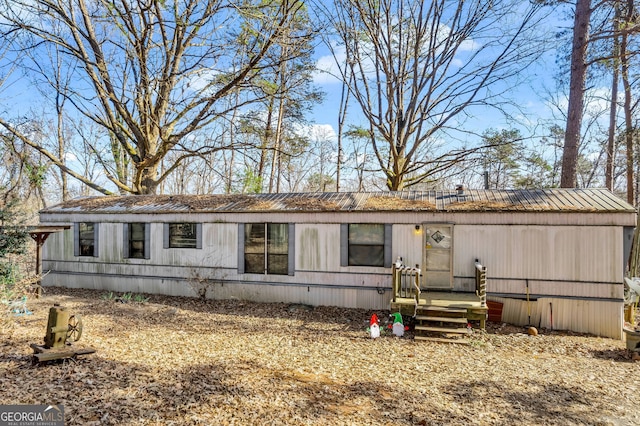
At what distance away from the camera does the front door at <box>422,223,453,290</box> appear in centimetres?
929

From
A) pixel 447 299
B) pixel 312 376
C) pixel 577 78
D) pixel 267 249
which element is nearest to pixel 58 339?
pixel 312 376

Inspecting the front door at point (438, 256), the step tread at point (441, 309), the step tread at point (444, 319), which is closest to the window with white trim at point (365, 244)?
the front door at point (438, 256)

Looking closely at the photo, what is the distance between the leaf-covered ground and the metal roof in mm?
2966

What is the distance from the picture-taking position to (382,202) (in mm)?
10203

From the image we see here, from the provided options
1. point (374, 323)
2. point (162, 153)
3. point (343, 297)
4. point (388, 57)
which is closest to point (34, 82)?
point (162, 153)

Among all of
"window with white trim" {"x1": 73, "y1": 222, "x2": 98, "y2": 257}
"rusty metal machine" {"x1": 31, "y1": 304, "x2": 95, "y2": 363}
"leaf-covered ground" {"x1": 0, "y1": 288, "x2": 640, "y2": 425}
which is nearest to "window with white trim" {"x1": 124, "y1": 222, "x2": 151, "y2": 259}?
"window with white trim" {"x1": 73, "y1": 222, "x2": 98, "y2": 257}

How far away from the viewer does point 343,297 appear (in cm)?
1003

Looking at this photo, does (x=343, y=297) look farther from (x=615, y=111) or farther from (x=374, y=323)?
(x=615, y=111)

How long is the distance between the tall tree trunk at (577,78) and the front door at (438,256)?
517 centimetres

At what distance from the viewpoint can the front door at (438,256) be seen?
9289mm

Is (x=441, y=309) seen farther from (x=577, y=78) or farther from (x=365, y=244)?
(x=577, y=78)

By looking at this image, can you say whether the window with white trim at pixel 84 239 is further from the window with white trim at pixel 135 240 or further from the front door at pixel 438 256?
the front door at pixel 438 256

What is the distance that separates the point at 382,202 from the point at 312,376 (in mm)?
5699

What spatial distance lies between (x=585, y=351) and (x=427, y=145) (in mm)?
13883
